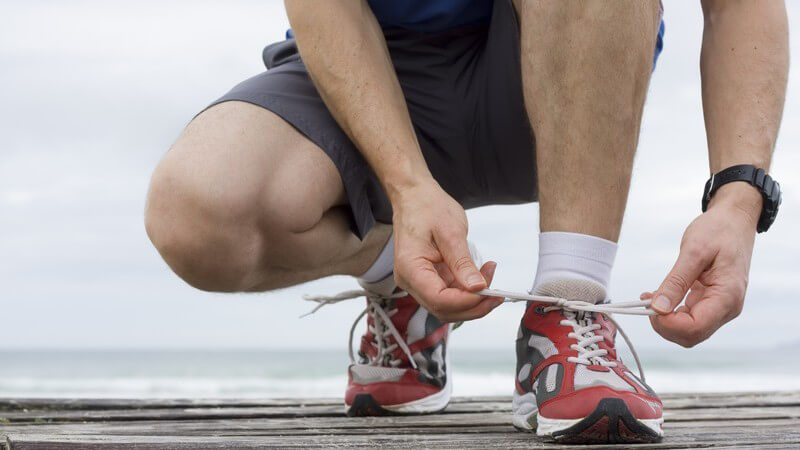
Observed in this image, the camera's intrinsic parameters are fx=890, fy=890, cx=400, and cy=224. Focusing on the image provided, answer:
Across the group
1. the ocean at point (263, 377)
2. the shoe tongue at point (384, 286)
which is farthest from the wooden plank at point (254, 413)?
the ocean at point (263, 377)

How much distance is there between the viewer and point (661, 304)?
108 centimetres

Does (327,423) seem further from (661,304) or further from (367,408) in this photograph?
(661,304)

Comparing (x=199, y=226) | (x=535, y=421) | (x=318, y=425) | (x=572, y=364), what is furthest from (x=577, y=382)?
(x=199, y=226)

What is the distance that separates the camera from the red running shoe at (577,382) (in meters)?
1.17

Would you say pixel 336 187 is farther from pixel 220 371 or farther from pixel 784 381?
pixel 220 371

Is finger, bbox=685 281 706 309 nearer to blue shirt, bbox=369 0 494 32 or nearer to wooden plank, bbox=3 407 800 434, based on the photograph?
wooden plank, bbox=3 407 800 434

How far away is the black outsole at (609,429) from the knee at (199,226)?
58 centimetres

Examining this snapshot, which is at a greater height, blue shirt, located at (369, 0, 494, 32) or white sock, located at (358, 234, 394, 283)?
blue shirt, located at (369, 0, 494, 32)

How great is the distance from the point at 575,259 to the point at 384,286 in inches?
22.9

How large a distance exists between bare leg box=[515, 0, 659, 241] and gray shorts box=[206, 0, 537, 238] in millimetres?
291

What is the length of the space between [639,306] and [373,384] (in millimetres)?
688

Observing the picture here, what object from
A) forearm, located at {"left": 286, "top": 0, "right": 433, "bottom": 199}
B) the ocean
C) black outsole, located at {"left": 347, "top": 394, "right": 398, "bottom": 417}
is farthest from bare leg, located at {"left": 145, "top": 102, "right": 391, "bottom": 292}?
the ocean

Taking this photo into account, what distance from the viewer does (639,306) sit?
3.94 feet

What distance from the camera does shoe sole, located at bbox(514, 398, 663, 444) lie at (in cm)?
115
